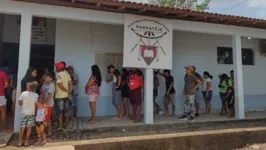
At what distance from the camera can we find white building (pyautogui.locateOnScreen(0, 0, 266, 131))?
5.70 meters

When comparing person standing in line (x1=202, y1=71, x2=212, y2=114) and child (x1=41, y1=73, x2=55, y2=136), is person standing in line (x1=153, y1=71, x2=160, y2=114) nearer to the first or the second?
person standing in line (x1=202, y1=71, x2=212, y2=114)

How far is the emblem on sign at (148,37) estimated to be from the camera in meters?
6.57

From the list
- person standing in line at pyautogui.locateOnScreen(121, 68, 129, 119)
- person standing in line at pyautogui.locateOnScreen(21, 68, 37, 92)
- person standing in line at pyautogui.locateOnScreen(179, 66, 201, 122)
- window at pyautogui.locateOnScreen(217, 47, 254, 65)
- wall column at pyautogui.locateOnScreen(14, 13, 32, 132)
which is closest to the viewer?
person standing in line at pyautogui.locateOnScreen(21, 68, 37, 92)

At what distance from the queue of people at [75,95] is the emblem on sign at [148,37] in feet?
2.09

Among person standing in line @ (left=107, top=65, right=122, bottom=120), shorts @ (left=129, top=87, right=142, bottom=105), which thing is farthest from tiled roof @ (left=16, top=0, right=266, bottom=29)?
shorts @ (left=129, top=87, right=142, bottom=105)

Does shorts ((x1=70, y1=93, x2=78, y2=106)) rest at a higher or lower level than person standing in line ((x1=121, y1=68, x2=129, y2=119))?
lower

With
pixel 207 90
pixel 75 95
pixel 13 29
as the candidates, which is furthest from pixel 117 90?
pixel 13 29

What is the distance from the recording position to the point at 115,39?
805 cm

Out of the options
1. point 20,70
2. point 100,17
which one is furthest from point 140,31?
point 20,70

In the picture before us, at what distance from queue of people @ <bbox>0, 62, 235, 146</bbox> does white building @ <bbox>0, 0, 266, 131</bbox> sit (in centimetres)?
41

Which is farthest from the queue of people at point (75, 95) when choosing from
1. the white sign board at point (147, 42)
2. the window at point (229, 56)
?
the window at point (229, 56)

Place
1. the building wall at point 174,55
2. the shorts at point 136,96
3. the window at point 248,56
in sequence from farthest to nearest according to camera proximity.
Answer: the window at point 248,56 → the building wall at point 174,55 → the shorts at point 136,96

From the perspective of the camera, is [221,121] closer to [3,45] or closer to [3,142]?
[3,142]

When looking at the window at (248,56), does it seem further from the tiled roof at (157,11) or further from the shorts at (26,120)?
the shorts at (26,120)
